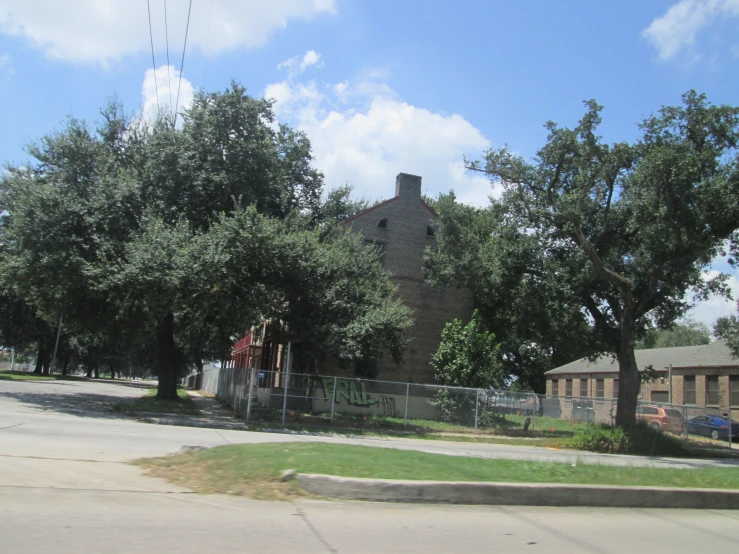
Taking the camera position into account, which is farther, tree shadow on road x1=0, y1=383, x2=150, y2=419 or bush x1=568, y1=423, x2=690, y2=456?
bush x1=568, y1=423, x2=690, y2=456

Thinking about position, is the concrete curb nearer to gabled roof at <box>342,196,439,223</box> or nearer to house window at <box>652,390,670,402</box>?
gabled roof at <box>342,196,439,223</box>

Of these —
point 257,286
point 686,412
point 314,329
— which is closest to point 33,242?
point 257,286

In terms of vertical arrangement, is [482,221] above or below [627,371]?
above

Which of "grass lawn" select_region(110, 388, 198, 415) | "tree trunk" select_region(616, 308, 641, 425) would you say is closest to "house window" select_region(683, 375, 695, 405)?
"tree trunk" select_region(616, 308, 641, 425)

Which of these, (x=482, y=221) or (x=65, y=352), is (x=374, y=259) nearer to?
(x=482, y=221)

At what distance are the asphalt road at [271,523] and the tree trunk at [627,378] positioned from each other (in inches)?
577

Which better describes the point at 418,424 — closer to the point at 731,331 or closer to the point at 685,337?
the point at 731,331

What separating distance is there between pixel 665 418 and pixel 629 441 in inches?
296

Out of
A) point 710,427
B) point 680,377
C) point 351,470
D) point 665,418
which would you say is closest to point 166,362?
point 351,470

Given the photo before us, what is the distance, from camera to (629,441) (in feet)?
68.5

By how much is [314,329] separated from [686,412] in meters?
18.3

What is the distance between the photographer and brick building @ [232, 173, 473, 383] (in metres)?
32.4

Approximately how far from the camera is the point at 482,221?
3234 cm

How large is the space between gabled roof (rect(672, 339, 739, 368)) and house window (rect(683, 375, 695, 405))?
1.06 m
